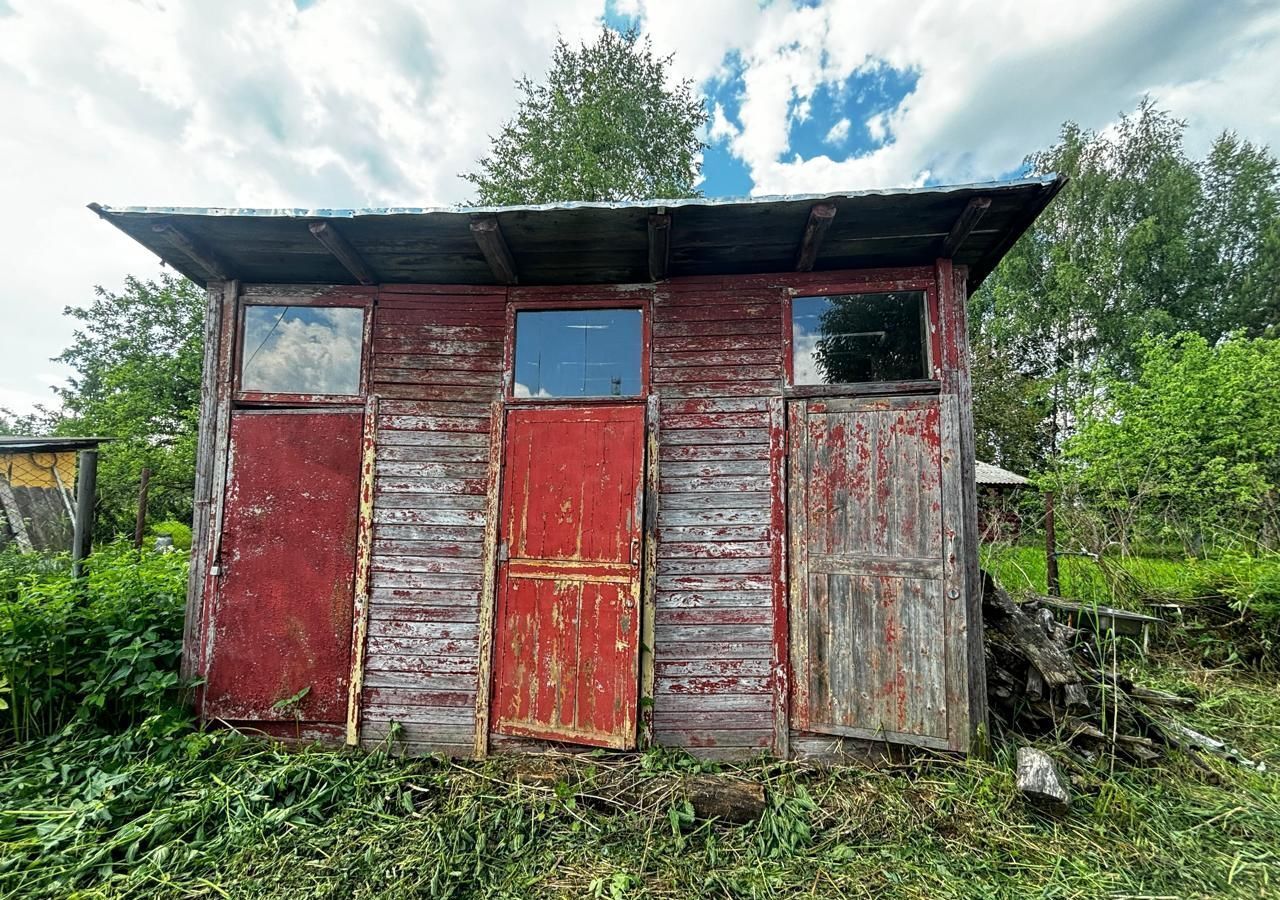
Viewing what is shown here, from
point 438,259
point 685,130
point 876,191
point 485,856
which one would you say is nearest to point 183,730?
point 485,856

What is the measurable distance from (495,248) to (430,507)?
5.54 feet

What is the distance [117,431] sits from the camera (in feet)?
44.7

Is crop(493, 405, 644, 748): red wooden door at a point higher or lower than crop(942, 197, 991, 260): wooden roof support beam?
lower

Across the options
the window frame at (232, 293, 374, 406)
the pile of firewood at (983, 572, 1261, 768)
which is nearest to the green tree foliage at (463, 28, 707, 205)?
the window frame at (232, 293, 374, 406)

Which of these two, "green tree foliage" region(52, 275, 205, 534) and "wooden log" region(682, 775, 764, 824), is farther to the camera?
"green tree foliage" region(52, 275, 205, 534)

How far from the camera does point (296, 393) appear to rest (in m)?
3.36

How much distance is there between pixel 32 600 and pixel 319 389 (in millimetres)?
2079

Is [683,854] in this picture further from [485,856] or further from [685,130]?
[685,130]

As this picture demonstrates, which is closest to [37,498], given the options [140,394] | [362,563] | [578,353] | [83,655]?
[140,394]

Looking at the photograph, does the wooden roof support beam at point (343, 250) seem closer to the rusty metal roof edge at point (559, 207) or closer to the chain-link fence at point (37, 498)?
the rusty metal roof edge at point (559, 207)

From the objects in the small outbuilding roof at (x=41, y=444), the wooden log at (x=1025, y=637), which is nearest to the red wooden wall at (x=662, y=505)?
the wooden log at (x=1025, y=637)

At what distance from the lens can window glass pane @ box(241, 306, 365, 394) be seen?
3.38m

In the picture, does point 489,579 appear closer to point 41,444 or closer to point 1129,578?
point 1129,578

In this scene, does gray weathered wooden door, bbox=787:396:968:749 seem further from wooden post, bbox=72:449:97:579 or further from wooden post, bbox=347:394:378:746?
wooden post, bbox=72:449:97:579
